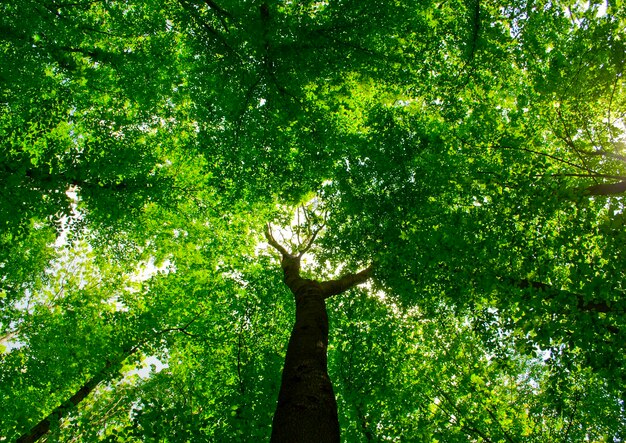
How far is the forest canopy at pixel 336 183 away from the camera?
7.32 m

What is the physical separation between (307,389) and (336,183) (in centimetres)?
714

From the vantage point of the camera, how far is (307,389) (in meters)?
4.60

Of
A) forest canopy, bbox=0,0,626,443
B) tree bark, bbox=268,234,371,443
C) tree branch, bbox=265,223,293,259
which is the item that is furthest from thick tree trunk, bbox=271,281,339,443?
tree branch, bbox=265,223,293,259

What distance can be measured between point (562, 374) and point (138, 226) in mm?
13480

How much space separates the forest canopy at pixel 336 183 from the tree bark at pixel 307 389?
1.95 metres

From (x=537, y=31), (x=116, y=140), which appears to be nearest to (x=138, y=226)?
(x=116, y=140)

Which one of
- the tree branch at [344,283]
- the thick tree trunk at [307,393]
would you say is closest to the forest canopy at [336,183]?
the tree branch at [344,283]

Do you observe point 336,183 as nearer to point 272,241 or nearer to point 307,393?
point 272,241

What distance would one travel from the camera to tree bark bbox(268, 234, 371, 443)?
3.92 m

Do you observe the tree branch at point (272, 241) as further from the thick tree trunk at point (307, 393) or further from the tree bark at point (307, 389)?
the thick tree trunk at point (307, 393)

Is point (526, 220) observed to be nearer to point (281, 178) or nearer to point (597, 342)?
point (597, 342)

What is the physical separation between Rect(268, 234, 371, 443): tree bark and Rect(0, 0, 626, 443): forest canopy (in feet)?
6.38

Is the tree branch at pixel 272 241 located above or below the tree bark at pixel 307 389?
above

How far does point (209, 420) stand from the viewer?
593 centimetres
